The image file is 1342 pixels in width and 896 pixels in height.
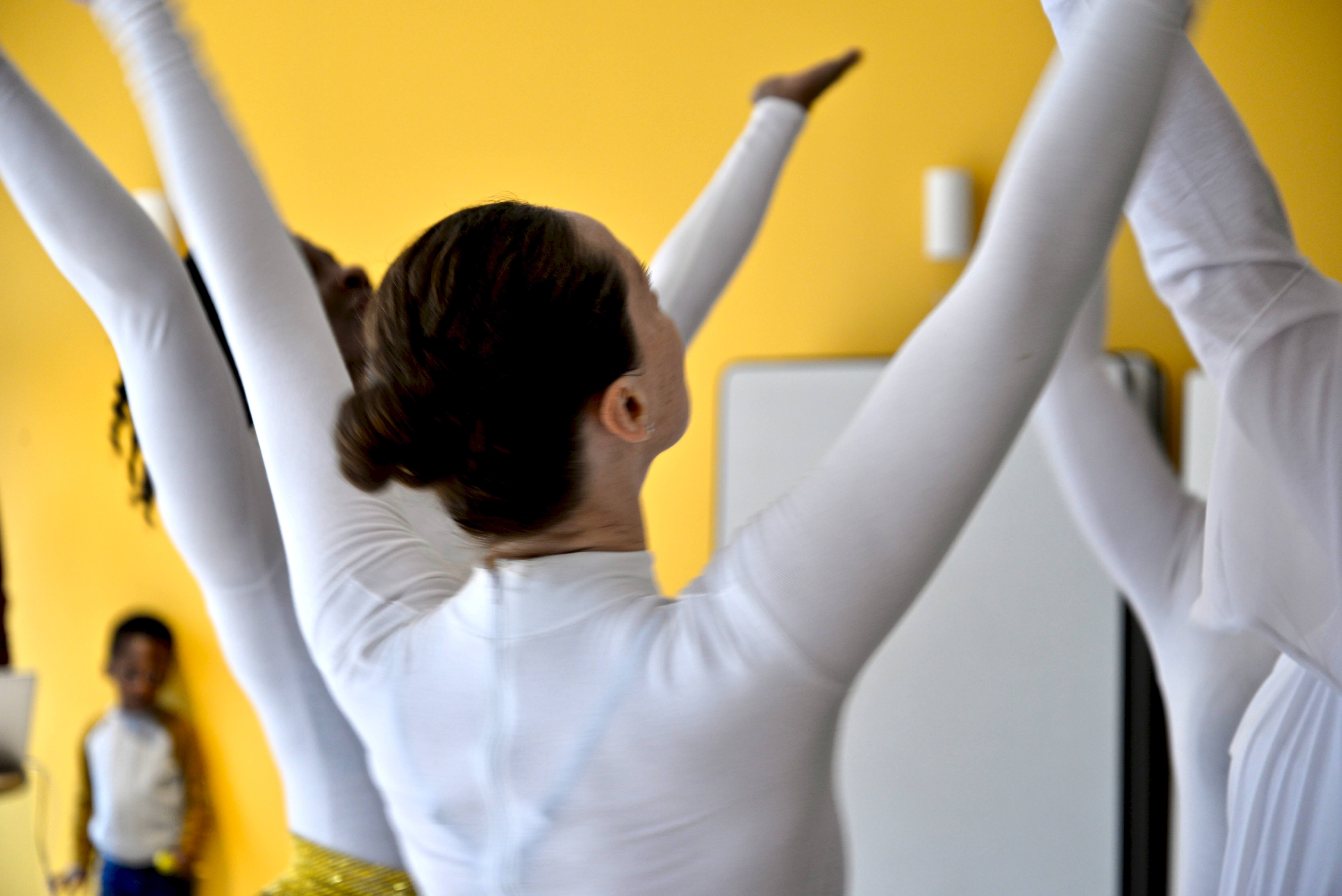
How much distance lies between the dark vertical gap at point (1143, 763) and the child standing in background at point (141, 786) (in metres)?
1.59

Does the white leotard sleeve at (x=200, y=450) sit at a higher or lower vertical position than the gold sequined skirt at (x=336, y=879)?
higher

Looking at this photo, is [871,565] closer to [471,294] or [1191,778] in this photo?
[471,294]

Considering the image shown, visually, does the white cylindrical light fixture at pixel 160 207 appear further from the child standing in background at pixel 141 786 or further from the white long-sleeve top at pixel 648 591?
the white long-sleeve top at pixel 648 591

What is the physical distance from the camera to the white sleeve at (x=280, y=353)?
45 centimetres

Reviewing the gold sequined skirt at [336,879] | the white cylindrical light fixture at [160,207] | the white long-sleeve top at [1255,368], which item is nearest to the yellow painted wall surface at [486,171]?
the white cylindrical light fixture at [160,207]

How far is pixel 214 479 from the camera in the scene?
51cm

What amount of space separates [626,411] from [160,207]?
6.11ft

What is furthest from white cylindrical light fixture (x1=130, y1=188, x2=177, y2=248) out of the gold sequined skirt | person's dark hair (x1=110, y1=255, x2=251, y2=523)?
the gold sequined skirt

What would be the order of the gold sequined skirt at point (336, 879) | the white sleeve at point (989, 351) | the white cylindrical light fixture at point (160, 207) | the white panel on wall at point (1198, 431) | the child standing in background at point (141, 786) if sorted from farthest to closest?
the child standing in background at point (141, 786) → the white cylindrical light fixture at point (160, 207) → the white panel on wall at point (1198, 431) → the gold sequined skirt at point (336, 879) → the white sleeve at point (989, 351)

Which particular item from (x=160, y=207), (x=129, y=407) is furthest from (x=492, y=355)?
(x=160, y=207)

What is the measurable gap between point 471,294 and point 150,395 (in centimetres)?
21

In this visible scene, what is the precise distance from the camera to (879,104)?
1.71 m

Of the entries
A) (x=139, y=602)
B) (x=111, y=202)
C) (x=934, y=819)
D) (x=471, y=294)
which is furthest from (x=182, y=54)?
(x=139, y=602)

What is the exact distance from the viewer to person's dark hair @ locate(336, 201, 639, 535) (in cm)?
37
